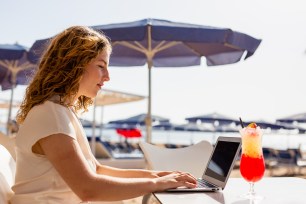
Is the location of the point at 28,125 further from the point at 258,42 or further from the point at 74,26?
the point at 258,42

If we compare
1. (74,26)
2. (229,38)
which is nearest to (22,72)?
(229,38)

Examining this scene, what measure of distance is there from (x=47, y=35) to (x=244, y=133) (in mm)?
4161

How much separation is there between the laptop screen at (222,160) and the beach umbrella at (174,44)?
108 inches

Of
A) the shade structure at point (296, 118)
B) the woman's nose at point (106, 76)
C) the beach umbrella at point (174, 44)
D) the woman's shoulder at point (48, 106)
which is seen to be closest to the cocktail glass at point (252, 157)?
the woman's nose at point (106, 76)

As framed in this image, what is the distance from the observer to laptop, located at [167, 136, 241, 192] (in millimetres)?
1643

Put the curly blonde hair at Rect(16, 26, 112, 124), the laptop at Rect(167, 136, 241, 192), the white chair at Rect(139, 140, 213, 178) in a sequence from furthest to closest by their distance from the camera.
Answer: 1. the white chair at Rect(139, 140, 213, 178)
2. the laptop at Rect(167, 136, 241, 192)
3. the curly blonde hair at Rect(16, 26, 112, 124)

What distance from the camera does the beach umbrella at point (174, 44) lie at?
203 inches

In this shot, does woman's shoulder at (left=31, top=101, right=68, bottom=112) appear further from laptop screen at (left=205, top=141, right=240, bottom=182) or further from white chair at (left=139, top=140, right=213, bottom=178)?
white chair at (left=139, top=140, right=213, bottom=178)

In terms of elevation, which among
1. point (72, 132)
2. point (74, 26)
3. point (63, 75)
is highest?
point (74, 26)

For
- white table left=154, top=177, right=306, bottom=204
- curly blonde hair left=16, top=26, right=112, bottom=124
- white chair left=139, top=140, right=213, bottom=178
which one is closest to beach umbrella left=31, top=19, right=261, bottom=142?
white chair left=139, top=140, right=213, bottom=178

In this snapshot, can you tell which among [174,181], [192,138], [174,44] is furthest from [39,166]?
[192,138]

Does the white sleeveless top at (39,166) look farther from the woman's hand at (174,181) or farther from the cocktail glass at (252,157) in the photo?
the cocktail glass at (252,157)

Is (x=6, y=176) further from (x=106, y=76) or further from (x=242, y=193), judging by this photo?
(x=242, y=193)

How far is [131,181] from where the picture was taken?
1.41 metres
